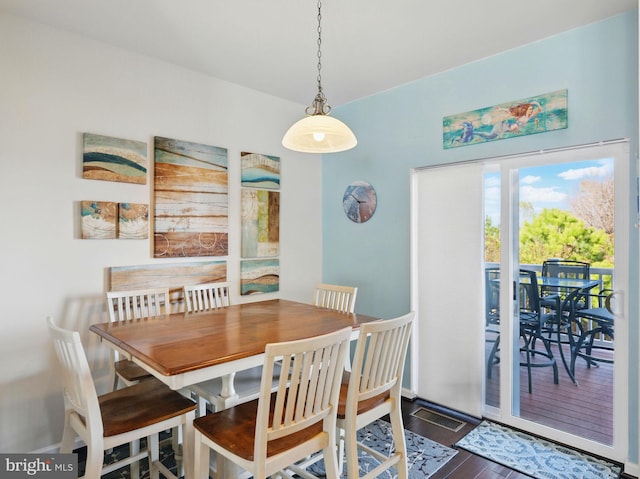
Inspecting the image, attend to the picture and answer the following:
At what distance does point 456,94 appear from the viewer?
2982 mm

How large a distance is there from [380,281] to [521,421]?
150 cm

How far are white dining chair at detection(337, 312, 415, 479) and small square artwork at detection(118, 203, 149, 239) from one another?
185 centimetres

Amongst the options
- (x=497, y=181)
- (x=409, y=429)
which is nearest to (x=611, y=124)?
(x=497, y=181)

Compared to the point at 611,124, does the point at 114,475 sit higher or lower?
lower

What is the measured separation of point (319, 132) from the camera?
2066mm

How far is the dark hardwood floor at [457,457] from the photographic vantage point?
2.23 metres

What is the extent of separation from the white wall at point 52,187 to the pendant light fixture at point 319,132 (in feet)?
3.94

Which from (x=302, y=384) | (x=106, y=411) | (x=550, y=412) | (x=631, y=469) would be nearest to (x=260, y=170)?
(x=106, y=411)

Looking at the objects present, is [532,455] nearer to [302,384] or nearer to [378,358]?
[378,358]

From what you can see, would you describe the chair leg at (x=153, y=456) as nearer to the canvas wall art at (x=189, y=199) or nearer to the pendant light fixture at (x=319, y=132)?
the canvas wall art at (x=189, y=199)

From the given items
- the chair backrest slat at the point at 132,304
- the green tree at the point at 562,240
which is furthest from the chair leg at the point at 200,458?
the green tree at the point at 562,240

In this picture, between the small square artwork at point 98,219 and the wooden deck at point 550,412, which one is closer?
the wooden deck at point 550,412

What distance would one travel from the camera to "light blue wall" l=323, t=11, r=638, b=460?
2.25 meters

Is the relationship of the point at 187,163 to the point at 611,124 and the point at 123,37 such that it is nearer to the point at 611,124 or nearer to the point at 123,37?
the point at 123,37
